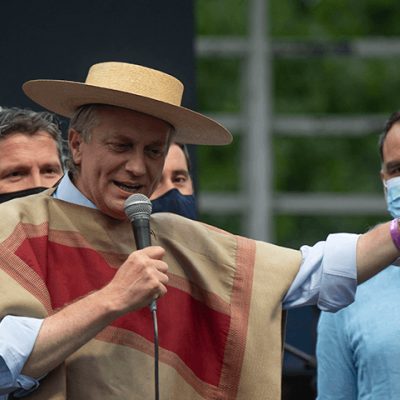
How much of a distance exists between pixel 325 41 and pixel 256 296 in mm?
8262

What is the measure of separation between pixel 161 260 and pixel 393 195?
1.10 meters

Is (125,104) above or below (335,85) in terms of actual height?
below

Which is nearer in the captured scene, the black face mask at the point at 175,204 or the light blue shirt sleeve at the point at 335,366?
the light blue shirt sleeve at the point at 335,366

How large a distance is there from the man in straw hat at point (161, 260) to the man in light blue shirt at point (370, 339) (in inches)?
19.5

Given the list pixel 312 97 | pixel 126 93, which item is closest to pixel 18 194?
pixel 126 93

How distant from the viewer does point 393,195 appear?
8.32 ft

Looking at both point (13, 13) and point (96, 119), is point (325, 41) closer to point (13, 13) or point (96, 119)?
point (13, 13)

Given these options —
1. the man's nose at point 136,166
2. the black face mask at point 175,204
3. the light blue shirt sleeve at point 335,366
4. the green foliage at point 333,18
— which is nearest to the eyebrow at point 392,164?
the light blue shirt sleeve at point 335,366

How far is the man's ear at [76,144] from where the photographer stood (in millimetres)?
2086

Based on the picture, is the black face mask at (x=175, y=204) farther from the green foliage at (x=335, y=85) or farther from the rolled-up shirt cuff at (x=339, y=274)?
the green foliage at (x=335, y=85)

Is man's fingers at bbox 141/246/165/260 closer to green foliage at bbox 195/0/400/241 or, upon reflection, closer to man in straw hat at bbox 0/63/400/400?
man in straw hat at bbox 0/63/400/400

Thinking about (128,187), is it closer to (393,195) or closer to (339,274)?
(339,274)

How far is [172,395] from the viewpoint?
76.0 inches

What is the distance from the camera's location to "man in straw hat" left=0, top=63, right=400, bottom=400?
1.85 meters
